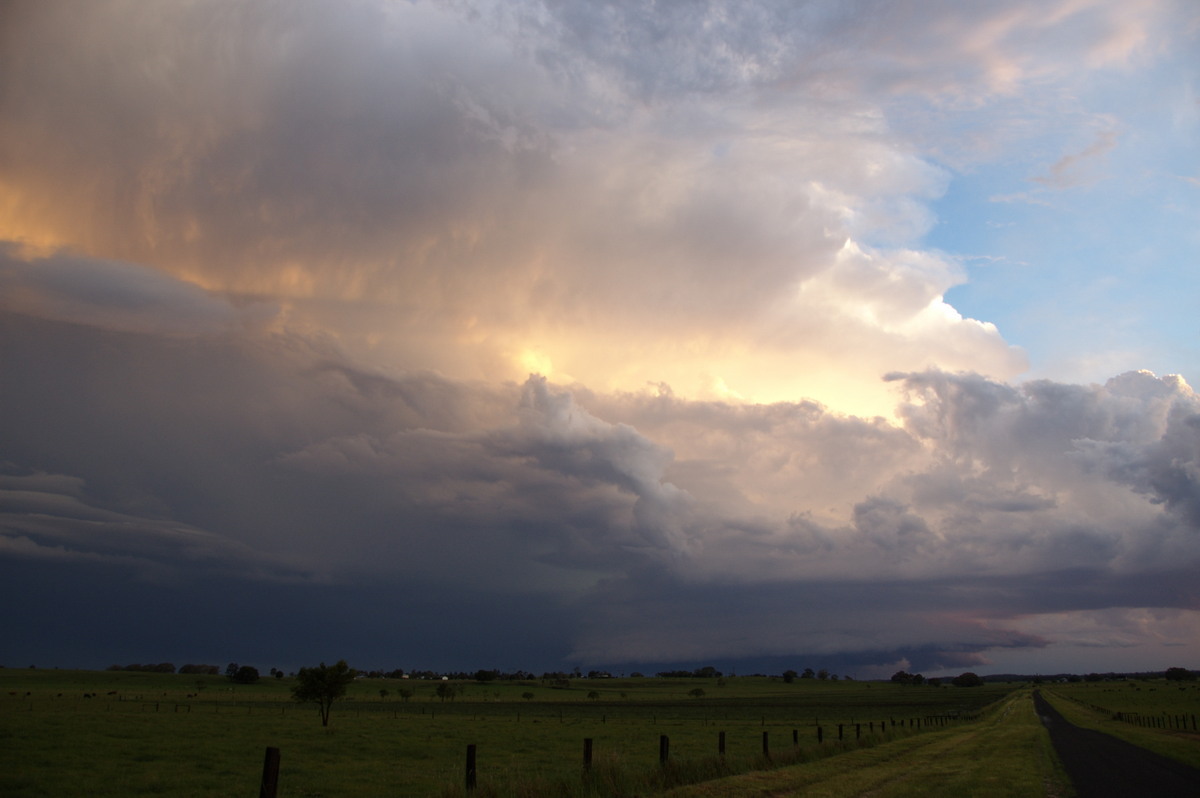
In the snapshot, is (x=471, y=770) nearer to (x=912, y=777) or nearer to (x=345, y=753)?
(x=912, y=777)

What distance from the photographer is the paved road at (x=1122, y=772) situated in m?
22.8

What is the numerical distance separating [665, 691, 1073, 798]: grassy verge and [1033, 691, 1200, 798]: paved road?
84cm

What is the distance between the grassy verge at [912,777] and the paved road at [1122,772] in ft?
2.74

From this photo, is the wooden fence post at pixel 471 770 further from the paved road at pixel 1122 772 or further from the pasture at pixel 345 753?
the paved road at pixel 1122 772

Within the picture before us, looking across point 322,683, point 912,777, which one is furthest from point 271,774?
point 322,683

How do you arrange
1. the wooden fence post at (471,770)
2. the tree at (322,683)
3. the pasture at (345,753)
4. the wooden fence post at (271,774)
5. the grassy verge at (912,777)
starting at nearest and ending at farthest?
1. the wooden fence post at (271,774)
2. the wooden fence post at (471,770)
3. the grassy verge at (912,777)
4. the pasture at (345,753)
5. the tree at (322,683)

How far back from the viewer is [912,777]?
23.7 m

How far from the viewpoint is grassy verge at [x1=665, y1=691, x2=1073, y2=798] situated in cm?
1978

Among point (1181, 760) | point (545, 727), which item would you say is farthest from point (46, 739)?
point (1181, 760)

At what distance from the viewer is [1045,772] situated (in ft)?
87.8

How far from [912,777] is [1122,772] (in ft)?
35.9

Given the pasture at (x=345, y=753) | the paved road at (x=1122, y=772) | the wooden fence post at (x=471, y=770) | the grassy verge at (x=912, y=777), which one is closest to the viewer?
the wooden fence post at (x=471, y=770)

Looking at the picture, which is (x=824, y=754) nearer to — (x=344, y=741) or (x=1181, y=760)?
(x=1181, y=760)

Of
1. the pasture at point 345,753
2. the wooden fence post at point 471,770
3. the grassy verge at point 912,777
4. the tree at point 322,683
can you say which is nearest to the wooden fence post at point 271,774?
the wooden fence post at point 471,770
